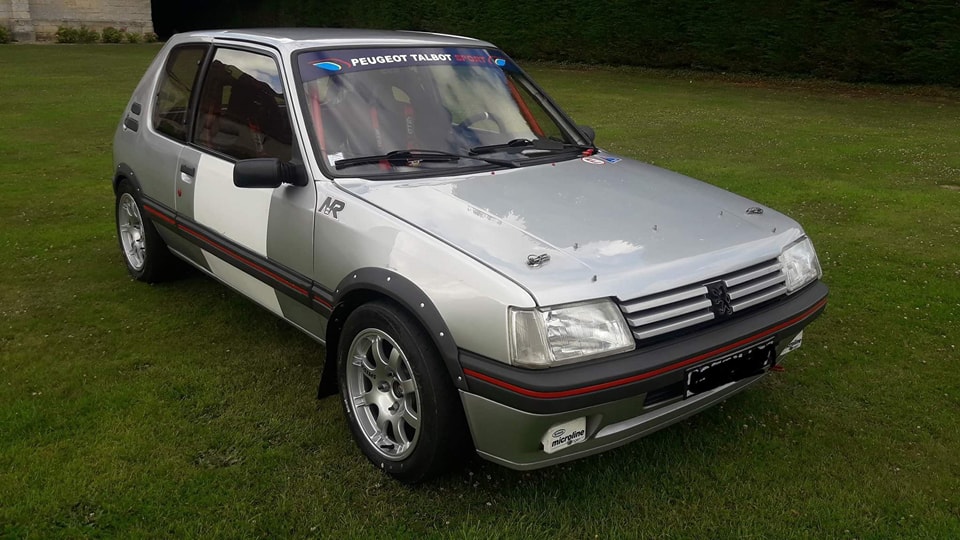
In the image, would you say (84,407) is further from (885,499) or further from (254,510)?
(885,499)

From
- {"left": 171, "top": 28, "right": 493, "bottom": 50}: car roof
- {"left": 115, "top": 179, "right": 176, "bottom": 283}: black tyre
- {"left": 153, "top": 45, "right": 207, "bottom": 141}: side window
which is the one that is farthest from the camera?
{"left": 115, "top": 179, "right": 176, "bottom": 283}: black tyre

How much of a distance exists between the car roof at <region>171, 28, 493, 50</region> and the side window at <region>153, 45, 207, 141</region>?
16cm

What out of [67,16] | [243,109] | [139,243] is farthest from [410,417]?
[67,16]

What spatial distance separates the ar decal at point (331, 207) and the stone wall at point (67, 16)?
33713 millimetres

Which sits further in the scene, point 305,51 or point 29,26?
point 29,26

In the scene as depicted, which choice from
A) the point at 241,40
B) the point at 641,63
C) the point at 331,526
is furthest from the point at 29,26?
the point at 331,526

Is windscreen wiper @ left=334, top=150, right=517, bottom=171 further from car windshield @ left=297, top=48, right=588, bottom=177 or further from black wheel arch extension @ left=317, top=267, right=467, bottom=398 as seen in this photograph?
black wheel arch extension @ left=317, top=267, right=467, bottom=398

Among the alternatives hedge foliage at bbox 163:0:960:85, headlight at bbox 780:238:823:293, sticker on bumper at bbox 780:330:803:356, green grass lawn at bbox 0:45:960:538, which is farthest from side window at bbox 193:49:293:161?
hedge foliage at bbox 163:0:960:85

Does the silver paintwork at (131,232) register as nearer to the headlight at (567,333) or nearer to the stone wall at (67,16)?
the headlight at (567,333)

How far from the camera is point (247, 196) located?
3.77 m

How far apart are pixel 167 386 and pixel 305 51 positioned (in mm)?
1791

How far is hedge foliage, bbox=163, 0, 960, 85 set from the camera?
1594 centimetres

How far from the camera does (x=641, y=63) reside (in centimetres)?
2119

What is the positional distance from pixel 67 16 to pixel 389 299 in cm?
3515
